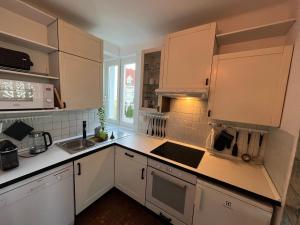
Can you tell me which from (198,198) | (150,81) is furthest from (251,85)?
(150,81)

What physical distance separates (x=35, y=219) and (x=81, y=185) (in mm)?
432

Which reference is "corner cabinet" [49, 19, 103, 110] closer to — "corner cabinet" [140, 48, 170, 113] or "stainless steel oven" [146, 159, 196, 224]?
"corner cabinet" [140, 48, 170, 113]

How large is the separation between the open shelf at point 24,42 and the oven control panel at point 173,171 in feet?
5.35

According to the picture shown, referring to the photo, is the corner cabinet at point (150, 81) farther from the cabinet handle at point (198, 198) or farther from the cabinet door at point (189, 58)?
the cabinet handle at point (198, 198)

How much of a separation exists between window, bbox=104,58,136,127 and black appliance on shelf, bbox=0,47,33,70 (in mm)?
1428

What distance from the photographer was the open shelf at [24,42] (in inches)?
46.1

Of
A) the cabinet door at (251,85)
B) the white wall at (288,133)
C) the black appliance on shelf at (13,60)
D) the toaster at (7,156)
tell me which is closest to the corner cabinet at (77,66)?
the black appliance on shelf at (13,60)

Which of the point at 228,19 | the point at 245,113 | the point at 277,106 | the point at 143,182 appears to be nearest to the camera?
the point at 277,106

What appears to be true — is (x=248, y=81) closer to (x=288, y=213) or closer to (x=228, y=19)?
(x=228, y=19)

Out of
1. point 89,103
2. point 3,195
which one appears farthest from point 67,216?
point 89,103

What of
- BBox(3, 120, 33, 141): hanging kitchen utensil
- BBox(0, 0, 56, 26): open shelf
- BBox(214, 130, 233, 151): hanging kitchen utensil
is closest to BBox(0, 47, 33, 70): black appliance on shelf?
BBox(0, 0, 56, 26): open shelf

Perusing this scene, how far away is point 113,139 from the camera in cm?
197

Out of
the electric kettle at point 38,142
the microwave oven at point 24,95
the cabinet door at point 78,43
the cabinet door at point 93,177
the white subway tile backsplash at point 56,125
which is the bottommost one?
the cabinet door at point 93,177

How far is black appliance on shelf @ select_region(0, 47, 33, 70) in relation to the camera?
1144mm
